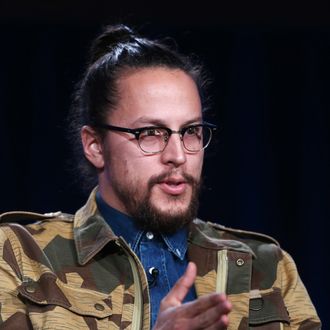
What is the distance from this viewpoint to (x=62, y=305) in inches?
90.8

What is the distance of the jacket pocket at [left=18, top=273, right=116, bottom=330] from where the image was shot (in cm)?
228

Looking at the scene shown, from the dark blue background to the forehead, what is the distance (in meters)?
0.73

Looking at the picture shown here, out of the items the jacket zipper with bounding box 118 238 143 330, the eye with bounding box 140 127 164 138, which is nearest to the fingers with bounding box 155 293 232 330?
the jacket zipper with bounding box 118 238 143 330

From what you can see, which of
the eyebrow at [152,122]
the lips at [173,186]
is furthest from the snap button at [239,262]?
the eyebrow at [152,122]

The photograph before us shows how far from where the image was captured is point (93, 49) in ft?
8.69

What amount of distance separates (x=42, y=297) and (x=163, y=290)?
271mm

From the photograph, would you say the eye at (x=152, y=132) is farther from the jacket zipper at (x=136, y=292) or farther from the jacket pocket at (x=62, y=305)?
the jacket pocket at (x=62, y=305)

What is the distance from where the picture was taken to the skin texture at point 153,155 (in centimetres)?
240

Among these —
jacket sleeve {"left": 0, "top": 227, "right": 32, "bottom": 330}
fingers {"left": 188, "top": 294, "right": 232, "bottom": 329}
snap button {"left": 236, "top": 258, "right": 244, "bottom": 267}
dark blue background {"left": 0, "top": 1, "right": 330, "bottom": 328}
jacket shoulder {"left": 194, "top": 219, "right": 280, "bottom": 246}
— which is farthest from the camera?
dark blue background {"left": 0, "top": 1, "right": 330, "bottom": 328}

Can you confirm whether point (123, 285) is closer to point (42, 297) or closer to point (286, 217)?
point (42, 297)

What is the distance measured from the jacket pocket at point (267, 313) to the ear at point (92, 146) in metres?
0.46

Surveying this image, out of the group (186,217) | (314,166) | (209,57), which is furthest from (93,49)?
(314,166)

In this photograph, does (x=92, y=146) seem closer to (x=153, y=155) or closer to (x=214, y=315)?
(x=153, y=155)

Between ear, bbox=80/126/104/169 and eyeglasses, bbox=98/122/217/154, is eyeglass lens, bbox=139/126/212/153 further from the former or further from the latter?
ear, bbox=80/126/104/169
